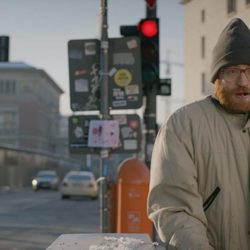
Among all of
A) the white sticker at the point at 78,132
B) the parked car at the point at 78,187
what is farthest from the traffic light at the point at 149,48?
the parked car at the point at 78,187

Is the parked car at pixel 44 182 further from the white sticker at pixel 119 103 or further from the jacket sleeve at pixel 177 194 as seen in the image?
the jacket sleeve at pixel 177 194

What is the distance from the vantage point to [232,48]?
2580mm

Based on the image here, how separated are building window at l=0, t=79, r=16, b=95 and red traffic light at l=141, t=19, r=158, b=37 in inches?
3111

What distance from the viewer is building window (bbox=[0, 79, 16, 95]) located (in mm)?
86562

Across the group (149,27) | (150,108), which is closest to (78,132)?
(150,108)

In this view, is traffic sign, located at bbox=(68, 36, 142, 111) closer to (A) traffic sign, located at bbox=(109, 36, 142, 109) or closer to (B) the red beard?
(A) traffic sign, located at bbox=(109, 36, 142, 109)

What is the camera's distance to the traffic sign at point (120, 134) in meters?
8.48

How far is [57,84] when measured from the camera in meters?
107

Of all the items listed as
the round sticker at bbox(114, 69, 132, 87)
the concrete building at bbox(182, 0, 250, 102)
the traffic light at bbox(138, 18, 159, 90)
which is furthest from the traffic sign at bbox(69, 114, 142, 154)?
the concrete building at bbox(182, 0, 250, 102)

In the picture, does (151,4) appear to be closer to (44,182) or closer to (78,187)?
(78,187)

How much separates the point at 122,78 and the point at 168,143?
5889mm

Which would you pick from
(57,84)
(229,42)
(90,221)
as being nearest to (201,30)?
(90,221)

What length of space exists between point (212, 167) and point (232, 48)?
1.57 ft

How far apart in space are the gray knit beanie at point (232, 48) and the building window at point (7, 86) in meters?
85.2
